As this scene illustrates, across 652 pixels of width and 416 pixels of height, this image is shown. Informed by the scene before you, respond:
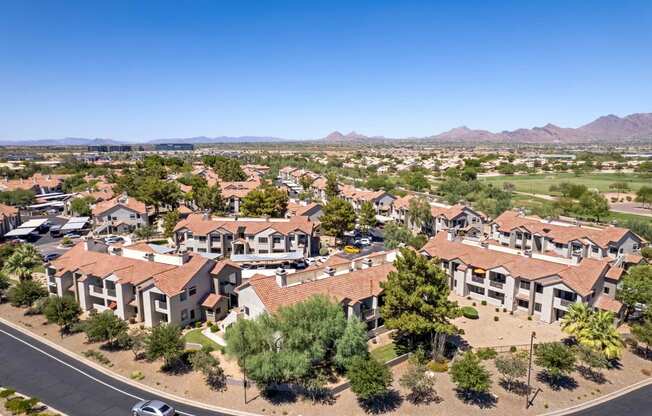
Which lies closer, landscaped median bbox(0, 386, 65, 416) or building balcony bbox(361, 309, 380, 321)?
landscaped median bbox(0, 386, 65, 416)

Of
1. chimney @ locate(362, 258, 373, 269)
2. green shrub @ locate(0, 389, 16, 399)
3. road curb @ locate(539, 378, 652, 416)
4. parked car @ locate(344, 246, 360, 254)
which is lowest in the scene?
road curb @ locate(539, 378, 652, 416)

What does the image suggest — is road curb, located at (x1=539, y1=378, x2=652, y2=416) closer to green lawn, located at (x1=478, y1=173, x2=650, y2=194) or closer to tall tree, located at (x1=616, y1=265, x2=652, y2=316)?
tall tree, located at (x1=616, y1=265, x2=652, y2=316)

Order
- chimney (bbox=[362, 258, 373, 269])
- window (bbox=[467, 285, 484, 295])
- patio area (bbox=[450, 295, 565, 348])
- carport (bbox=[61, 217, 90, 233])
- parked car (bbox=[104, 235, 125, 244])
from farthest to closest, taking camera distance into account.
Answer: carport (bbox=[61, 217, 90, 233])
parked car (bbox=[104, 235, 125, 244])
window (bbox=[467, 285, 484, 295])
chimney (bbox=[362, 258, 373, 269])
patio area (bbox=[450, 295, 565, 348])

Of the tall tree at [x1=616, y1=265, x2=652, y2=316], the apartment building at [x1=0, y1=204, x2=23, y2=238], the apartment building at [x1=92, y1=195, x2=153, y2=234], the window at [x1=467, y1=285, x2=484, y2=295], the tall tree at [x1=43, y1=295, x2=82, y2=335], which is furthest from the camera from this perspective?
the apartment building at [x1=92, y1=195, x2=153, y2=234]

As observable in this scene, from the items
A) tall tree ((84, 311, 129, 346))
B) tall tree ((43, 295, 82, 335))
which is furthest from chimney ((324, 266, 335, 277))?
tall tree ((43, 295, 82, 335))

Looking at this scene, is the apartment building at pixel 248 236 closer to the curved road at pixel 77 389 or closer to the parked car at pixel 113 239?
the parked car at pixel 113 239

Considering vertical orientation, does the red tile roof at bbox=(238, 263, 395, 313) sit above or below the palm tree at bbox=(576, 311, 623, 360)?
above

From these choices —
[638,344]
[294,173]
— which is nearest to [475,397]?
[638,344]
